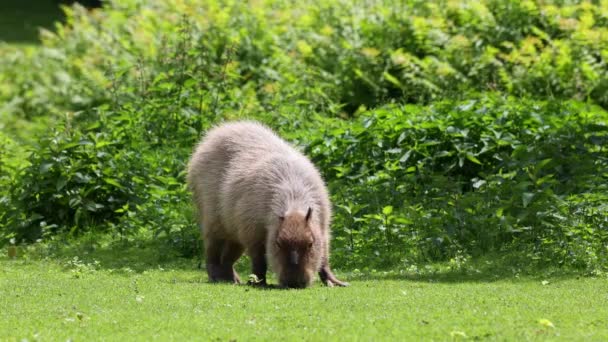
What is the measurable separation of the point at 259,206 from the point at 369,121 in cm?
359

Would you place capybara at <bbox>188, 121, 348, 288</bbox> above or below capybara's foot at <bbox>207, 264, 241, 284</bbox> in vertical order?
above

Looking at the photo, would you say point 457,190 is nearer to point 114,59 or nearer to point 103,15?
point 114,59

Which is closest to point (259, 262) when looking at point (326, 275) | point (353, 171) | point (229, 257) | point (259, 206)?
point (259, 206)

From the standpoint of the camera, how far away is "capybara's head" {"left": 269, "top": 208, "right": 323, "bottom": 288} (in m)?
8.47

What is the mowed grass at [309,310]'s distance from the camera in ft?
20.5

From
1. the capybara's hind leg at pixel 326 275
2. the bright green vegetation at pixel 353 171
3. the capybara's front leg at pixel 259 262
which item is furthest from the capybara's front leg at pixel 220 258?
the capybara's hind leg at pixel 326 275

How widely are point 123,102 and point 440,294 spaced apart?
24.9 feet

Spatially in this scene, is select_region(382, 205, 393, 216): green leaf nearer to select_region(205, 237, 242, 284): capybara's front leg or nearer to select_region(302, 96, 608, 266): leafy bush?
select_region(302, 96, 608, 266): leafy bush

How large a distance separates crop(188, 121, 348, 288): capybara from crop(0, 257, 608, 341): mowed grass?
37 centimetres

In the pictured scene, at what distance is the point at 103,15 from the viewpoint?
21391 millimetres

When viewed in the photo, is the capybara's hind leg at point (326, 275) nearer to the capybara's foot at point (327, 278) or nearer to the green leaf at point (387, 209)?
the capybara's foot at point (327, 278)

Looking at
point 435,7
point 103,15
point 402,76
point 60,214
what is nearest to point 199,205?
point 60,214

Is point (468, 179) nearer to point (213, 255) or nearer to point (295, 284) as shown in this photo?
point (213, 255)

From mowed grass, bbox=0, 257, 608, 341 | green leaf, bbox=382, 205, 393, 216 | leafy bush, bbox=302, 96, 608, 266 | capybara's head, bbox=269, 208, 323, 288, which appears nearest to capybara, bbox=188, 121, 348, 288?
capybara's head, bbox=269, 208, 323, 288
